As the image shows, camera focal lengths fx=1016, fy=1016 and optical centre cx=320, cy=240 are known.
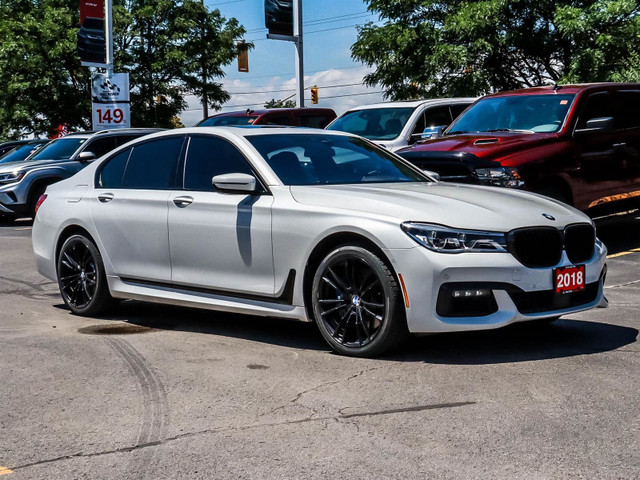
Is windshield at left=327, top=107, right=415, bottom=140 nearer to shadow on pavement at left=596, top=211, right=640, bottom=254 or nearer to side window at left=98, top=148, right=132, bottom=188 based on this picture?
shadow on pavement at left=596, top=211, right=640, bottom=254

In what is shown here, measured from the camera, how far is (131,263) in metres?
7.71

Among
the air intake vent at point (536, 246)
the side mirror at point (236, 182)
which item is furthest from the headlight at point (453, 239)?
the side mirror at point (236, 182)

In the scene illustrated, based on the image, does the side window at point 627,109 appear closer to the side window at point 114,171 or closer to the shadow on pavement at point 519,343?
the shadow on pavement at point 519,343

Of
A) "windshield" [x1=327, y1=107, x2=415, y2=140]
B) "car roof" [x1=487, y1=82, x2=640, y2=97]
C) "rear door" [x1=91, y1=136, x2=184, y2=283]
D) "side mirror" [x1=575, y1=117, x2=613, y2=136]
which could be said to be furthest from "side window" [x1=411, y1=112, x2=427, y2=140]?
"rear door" [x1=91, y1=136, x2=184, y2=283]

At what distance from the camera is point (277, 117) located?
66.3 ft

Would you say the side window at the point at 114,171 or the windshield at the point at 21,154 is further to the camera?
the windshield at the point at 21,154

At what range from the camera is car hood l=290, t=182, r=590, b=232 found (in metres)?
6.05

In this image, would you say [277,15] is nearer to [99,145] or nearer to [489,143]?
[99,145]

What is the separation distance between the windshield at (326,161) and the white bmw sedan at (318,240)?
1 cm

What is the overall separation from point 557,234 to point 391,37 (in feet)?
79.2

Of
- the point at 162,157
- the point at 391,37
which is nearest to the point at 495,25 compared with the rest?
the point at 391,37

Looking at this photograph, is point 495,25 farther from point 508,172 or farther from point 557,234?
point 557,234

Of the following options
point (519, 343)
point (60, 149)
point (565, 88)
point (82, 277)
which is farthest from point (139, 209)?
point (60, 149)

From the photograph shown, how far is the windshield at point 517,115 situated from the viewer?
37.5ft
